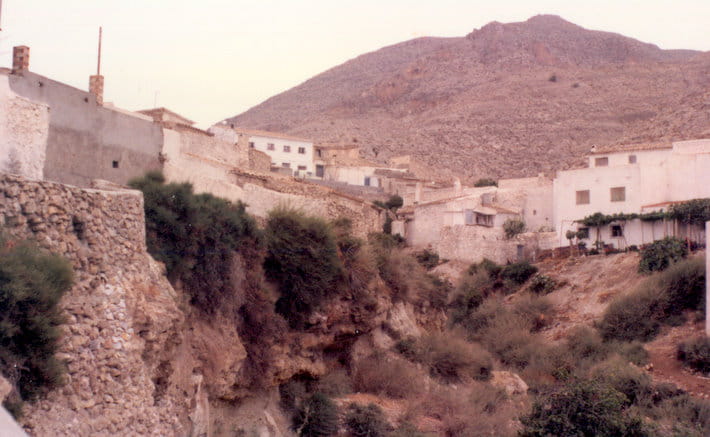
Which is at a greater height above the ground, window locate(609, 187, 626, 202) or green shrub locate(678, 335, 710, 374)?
window locate(609, 187, 626, 202)

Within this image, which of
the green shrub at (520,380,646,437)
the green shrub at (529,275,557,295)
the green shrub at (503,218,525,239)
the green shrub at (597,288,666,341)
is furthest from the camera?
the green shrub at (503,218,525,239)

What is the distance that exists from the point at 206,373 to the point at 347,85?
13300cm

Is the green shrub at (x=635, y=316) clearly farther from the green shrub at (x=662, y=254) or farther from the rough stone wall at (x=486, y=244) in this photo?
the rough stone wall at (x=486, y=244)

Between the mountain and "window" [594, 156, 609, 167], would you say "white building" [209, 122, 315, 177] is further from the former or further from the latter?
the mountain

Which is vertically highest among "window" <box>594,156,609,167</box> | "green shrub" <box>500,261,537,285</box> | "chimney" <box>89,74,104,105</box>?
"window" <box>594,156,609,167</box>

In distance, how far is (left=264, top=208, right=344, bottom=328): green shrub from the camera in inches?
743

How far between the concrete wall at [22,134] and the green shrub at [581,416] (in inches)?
465

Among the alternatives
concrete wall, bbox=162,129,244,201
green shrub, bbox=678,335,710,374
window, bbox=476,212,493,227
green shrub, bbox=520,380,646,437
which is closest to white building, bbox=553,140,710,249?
window, bbox=476,212,493,227

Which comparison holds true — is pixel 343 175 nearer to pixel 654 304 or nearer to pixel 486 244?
pixel 486 244

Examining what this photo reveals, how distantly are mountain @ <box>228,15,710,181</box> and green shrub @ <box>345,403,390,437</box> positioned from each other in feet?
166

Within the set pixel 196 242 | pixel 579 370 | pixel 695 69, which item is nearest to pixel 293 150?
pixel 579 370

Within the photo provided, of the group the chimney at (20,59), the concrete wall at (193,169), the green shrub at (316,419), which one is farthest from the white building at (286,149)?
the green shrub at (316,419)

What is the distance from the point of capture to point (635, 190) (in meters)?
38.8

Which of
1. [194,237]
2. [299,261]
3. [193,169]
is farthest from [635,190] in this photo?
[194,237]
